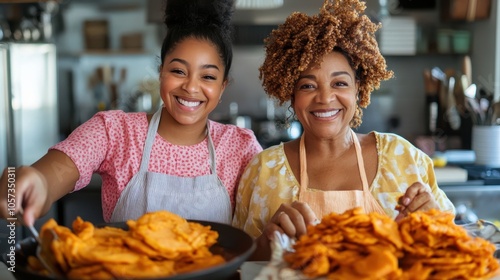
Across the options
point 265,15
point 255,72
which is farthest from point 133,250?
point 255,72

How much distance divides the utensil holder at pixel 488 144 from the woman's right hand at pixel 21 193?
252cm

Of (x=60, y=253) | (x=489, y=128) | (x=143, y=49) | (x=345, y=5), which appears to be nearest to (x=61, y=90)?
(x=143, y=49)

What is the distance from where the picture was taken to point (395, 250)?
3.24 ft

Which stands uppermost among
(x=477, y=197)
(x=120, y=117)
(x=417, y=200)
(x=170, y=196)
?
(x=120, y=117)

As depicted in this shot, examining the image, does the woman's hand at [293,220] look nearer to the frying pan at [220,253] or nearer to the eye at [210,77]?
the frying pan at [220,253]

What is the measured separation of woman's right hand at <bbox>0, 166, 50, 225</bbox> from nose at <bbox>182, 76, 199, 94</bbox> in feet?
1.74

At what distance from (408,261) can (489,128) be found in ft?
7.44

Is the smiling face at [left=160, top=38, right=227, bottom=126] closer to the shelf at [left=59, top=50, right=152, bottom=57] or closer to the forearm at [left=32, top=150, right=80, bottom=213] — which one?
the forearm at [left=32, top=150, right=80, bottom=213]

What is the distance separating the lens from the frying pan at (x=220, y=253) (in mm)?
855

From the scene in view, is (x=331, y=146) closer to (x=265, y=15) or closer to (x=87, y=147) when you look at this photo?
(x=87, y=147)

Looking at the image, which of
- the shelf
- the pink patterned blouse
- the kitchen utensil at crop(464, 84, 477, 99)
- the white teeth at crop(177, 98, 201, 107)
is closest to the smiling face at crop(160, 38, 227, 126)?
the white teeth at crop(177, 98, 201, 107)

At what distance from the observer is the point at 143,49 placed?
17.4 feet

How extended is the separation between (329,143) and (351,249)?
2.37 ft

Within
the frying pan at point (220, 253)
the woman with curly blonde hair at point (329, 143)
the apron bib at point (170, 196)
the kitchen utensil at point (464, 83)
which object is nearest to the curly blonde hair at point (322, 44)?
the woman with curly blonde hair at point (329, 143)
